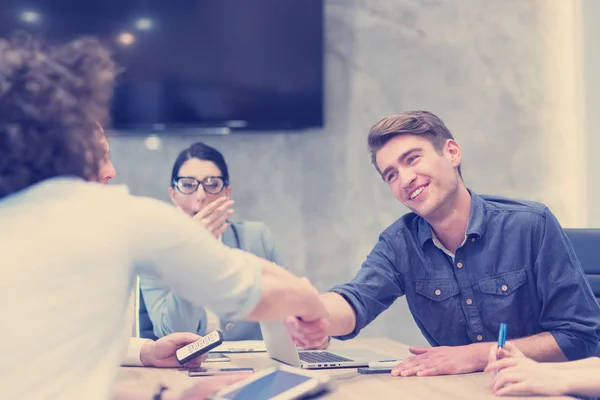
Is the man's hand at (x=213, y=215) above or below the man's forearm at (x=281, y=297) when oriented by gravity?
above

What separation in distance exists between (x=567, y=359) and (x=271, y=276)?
3.10ft

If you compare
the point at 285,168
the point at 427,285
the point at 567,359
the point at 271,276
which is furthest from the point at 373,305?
the point at 285,168

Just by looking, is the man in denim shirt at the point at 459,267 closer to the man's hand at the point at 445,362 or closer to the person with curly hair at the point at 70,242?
the man's hand at the point at 445,362

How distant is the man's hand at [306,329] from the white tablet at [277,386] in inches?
4.6

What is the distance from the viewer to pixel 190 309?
8.30ft

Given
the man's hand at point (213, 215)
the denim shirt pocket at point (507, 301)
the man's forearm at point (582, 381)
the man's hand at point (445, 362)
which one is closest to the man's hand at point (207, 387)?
the man's hand at point (445, 362)

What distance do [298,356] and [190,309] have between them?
31.0 inches

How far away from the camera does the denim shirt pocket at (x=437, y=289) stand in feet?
6.56

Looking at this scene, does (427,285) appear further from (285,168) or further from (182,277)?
(285,168)

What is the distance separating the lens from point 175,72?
3604mm

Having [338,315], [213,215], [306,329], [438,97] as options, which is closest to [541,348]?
[338,315]

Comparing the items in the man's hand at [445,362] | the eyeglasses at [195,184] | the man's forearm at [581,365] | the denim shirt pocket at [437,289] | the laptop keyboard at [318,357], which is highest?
the eyeglasses at [195,184]

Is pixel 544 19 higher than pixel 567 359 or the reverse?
higher

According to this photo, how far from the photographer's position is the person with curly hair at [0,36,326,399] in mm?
1001
